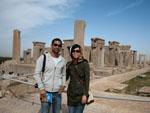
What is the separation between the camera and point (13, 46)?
822 inches

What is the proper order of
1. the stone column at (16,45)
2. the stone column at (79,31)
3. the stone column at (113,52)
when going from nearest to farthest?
1. the stone column at (79,31)
2. the stone column at (16,45)
3. the stone column at (113,52)

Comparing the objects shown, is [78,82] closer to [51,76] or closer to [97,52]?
[51,76]

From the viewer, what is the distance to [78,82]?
3.68 meters

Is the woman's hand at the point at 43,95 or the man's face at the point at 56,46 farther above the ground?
the man's face at the point at 56,46

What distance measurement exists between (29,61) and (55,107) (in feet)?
88.2

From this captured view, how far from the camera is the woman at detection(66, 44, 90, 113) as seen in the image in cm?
367

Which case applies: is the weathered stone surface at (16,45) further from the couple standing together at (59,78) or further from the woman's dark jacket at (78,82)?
the woman's dark jacket at (78,82)

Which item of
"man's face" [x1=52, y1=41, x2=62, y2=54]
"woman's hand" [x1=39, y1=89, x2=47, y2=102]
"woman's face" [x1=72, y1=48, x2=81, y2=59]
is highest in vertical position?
"man's face" [x1=52, y1=41, x2=62, y2=54]

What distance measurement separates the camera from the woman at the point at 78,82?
12.0ft

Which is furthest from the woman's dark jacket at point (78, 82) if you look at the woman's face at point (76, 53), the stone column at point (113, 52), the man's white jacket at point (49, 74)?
the stone column at point (113, 52)

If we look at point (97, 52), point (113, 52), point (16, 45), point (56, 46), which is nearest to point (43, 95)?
point (56, 46)

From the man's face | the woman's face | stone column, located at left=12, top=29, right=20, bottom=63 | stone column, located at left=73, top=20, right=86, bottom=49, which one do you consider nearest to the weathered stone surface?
stone column, located at left=12, top=29, right=20, bottom=63

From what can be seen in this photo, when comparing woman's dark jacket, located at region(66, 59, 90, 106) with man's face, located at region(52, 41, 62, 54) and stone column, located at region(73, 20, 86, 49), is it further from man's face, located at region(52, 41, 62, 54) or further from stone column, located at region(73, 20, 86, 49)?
stone column, located at region(73, 20, 86, 49)

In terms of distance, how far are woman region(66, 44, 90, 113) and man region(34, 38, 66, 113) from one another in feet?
0.65
